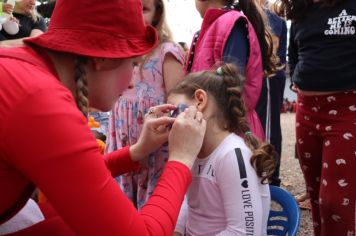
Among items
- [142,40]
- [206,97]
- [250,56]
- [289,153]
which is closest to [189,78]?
[206,97]

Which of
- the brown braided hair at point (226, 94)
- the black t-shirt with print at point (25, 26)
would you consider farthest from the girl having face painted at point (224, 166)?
the black t-shirt with print at point (25, 26)

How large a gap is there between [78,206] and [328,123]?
1283mm

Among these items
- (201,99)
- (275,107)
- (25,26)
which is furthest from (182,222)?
(25,26)

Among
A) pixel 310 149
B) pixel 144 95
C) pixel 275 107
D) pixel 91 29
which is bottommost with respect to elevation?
pixel 275 107

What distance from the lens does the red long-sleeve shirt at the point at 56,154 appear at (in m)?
0.76

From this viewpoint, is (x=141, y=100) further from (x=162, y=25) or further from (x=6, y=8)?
(x=6, y=8)

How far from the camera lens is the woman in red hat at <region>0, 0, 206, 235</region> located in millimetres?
765

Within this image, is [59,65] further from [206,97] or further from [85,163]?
[206,97]

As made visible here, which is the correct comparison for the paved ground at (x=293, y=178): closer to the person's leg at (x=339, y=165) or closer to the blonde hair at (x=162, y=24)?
the person's leg at (x=339, y=165)

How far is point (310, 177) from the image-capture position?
6.32 ft

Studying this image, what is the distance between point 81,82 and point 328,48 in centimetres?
117

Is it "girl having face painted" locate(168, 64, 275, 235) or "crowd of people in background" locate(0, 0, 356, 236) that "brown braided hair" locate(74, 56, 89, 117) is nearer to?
"crowd of people in background" locate(0, 0, 356, 236)

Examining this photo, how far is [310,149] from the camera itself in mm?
1865

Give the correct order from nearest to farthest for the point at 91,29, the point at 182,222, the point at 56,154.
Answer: the point at 56,154 < the point at 91,29 < the point at 182,222
